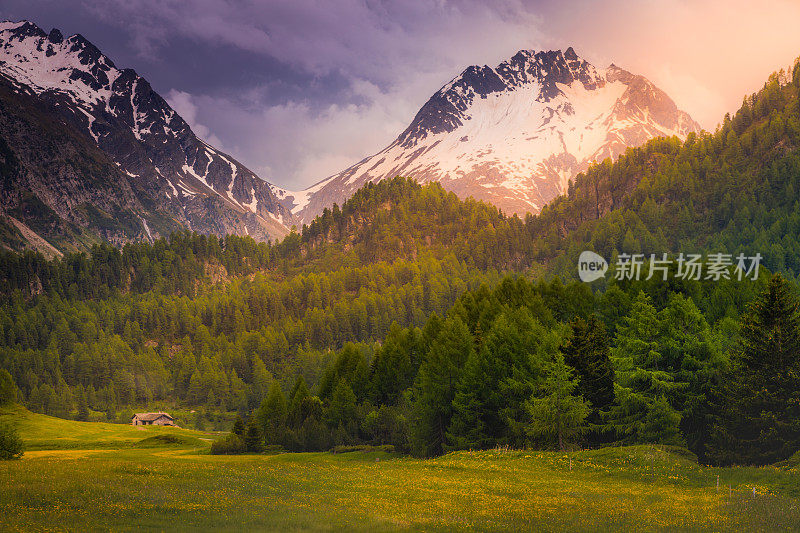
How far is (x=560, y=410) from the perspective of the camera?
6981cm

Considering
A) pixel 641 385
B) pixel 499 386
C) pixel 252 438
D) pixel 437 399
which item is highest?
pixel 641 385

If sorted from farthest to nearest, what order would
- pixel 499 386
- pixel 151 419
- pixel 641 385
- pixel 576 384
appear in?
pixel 151 419, pixel 499 386, pixel 576 384, pixel 641 385

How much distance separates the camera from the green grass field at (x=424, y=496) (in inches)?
1299

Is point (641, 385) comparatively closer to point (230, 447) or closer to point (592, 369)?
point (592, 369)

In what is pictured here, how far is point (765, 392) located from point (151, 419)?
178m

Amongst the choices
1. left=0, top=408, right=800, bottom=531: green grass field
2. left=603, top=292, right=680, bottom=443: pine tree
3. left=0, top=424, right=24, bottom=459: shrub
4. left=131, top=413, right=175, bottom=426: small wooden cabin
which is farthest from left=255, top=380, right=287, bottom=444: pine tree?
left=131, top=413, right=175, bottom=426: small wooden cabin

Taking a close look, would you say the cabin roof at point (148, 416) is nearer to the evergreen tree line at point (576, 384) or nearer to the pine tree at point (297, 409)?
the evergreen tree line at point (576, 384)

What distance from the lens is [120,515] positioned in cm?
3284

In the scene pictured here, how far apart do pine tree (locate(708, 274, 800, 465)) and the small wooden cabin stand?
562 feet

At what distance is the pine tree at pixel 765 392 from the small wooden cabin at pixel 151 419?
171166mm

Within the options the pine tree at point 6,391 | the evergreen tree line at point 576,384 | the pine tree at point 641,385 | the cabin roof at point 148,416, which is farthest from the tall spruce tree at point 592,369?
the pine tree at point 6,391

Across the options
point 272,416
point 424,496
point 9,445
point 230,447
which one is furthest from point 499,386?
point 9,445

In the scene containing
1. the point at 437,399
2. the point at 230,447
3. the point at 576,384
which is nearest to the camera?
the point at 576,384

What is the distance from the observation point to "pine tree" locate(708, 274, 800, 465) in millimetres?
56969
